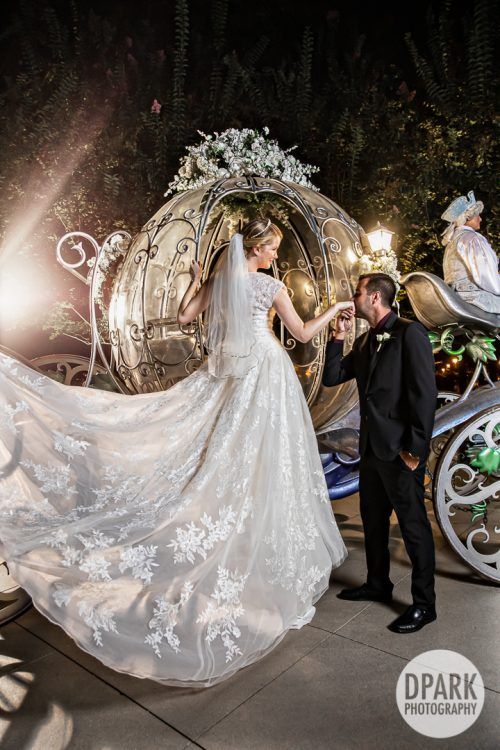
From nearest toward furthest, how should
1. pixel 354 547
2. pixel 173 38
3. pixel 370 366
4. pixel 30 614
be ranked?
1. pixel 370 366
2. pixel 30 614
3. pixel 354 547
4. pixel 173 38

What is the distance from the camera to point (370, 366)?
8.48 feet

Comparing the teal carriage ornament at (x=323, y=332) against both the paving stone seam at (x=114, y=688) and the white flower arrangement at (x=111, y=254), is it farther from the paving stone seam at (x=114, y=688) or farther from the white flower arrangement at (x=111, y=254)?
the paving stone seam at (x=114, y=688)

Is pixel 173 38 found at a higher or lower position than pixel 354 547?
higher

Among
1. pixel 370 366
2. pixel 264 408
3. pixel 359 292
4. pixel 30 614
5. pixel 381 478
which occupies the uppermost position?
pixel 359 292

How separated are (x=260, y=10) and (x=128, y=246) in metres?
3.87

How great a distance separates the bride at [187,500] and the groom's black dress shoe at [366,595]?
0.56 feet

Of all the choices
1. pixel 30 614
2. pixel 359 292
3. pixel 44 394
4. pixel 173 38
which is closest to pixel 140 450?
pixel 44 394

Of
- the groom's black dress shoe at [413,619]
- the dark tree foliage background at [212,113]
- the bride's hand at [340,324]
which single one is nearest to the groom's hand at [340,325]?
the bride's hand at [340,324]

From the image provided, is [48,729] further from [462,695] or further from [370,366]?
[370,366]

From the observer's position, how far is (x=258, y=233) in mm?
2729

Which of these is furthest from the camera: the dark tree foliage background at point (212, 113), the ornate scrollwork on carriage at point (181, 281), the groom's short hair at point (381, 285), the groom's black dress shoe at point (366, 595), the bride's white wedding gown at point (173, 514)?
the dark tree foliage background at point (212, 113)

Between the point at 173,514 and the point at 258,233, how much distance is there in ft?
4.68

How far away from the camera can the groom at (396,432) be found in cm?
239

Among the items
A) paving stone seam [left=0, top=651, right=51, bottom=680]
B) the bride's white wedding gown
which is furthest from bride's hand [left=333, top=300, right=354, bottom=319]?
paving stone seam [left=0, top=651, right=51, bottom=680]
